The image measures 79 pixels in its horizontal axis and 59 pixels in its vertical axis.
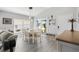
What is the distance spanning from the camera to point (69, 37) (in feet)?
5.63

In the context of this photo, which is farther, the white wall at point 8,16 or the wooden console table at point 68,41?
the white wall at point 8,16

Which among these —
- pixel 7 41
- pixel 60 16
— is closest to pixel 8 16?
pixel 7 41

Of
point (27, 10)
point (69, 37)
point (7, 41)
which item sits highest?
point (27, 10)

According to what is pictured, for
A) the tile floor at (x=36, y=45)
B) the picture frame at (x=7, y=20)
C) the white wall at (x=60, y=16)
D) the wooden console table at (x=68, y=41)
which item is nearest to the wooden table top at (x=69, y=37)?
the wooden console table at (x=68, y=41)

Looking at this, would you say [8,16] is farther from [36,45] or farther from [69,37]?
[69,37]

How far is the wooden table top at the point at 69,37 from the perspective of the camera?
5.16 feet

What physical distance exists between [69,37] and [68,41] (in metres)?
0.15

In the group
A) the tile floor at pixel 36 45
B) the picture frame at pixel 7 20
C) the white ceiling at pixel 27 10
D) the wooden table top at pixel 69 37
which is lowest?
the tile floor at pixel 36 45

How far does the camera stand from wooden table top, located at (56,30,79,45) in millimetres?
1572

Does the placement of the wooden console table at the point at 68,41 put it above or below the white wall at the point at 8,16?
below

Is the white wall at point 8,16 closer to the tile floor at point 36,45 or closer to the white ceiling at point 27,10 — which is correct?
the white ceiling at point 27,10

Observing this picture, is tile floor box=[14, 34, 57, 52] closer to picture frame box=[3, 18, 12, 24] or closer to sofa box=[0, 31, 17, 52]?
sofa box=[0, 31, 17, 52]
